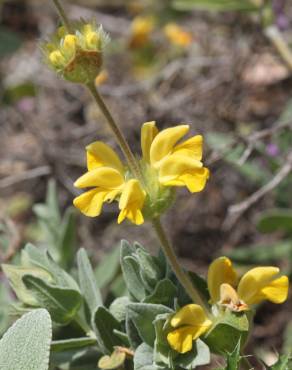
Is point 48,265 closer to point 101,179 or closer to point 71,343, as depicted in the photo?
point 71,343

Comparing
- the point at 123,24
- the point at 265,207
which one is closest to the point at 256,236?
the point at 265,207

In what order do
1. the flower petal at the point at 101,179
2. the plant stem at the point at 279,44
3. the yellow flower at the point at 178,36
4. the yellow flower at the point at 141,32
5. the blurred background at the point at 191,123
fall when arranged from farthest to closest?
the yellow flower at the point at 141,32 → the yellow flower at the point at 178,36 → the plant stem at the point at 279,44 → the blurred background at the point at 191,123 → the flower petal at the point at 101,179

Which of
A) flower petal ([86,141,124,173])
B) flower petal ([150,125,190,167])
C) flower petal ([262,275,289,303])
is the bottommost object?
flower petal ([262,275,289,303])

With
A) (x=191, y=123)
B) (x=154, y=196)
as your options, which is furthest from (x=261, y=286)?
(x=191, y=123)

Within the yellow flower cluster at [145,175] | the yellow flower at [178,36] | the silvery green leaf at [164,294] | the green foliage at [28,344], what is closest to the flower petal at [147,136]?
the yellow flower cluster at [145,175]

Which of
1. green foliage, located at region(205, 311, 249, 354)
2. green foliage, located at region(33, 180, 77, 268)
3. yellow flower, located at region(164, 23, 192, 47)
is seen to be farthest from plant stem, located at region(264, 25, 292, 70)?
green foliage, located at region(205, 311, 249, 354)

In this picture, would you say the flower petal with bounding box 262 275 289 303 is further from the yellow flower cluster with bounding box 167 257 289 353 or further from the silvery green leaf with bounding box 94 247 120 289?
the silvery green leaf with bounding box 94 247 120 289

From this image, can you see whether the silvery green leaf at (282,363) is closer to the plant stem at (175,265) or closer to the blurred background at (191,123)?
the plant stem at (175,265)
